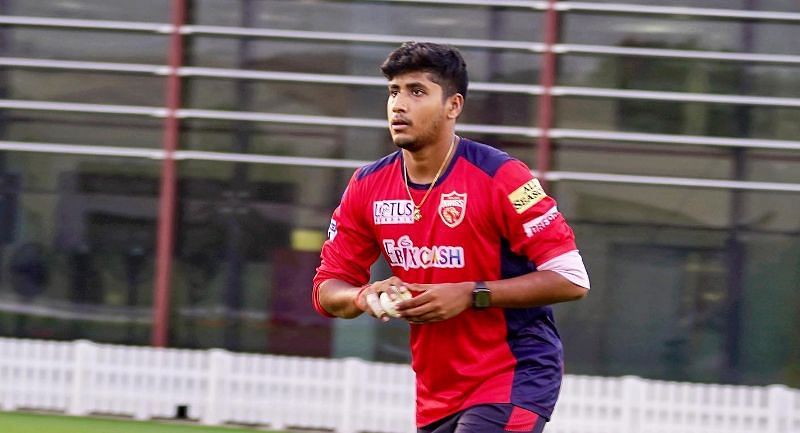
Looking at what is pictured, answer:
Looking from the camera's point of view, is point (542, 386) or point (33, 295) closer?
point (542, 386)

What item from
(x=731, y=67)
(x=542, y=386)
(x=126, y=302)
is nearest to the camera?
(x=542, y=386)

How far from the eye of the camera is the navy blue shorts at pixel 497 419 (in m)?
4.84

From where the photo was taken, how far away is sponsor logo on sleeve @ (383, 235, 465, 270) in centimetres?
491

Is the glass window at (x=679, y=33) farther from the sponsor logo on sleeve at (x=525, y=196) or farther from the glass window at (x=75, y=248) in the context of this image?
the sponsor logo on sleeve at (x=525, y=196)

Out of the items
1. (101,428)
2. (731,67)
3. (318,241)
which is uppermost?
(731,67)

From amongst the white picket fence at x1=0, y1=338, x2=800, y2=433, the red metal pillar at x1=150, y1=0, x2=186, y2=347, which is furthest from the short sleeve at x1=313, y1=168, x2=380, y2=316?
the red metal pillar at x1=150, y1=0, x2=186, y2=347

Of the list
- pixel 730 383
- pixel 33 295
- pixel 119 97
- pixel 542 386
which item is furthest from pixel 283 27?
pixel 542 386

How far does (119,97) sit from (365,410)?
4288 mm

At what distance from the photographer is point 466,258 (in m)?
4.90

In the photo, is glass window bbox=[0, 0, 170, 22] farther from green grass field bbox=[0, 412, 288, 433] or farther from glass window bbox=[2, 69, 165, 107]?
green grass field bbox=[0, 412, 288, 433]

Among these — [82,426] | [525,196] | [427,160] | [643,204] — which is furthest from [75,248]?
[525,196]

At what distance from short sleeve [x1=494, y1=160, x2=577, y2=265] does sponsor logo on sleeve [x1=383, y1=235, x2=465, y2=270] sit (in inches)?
7.4

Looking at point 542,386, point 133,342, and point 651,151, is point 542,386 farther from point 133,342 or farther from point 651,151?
point 133,342

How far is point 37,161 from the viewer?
48.3 feet
